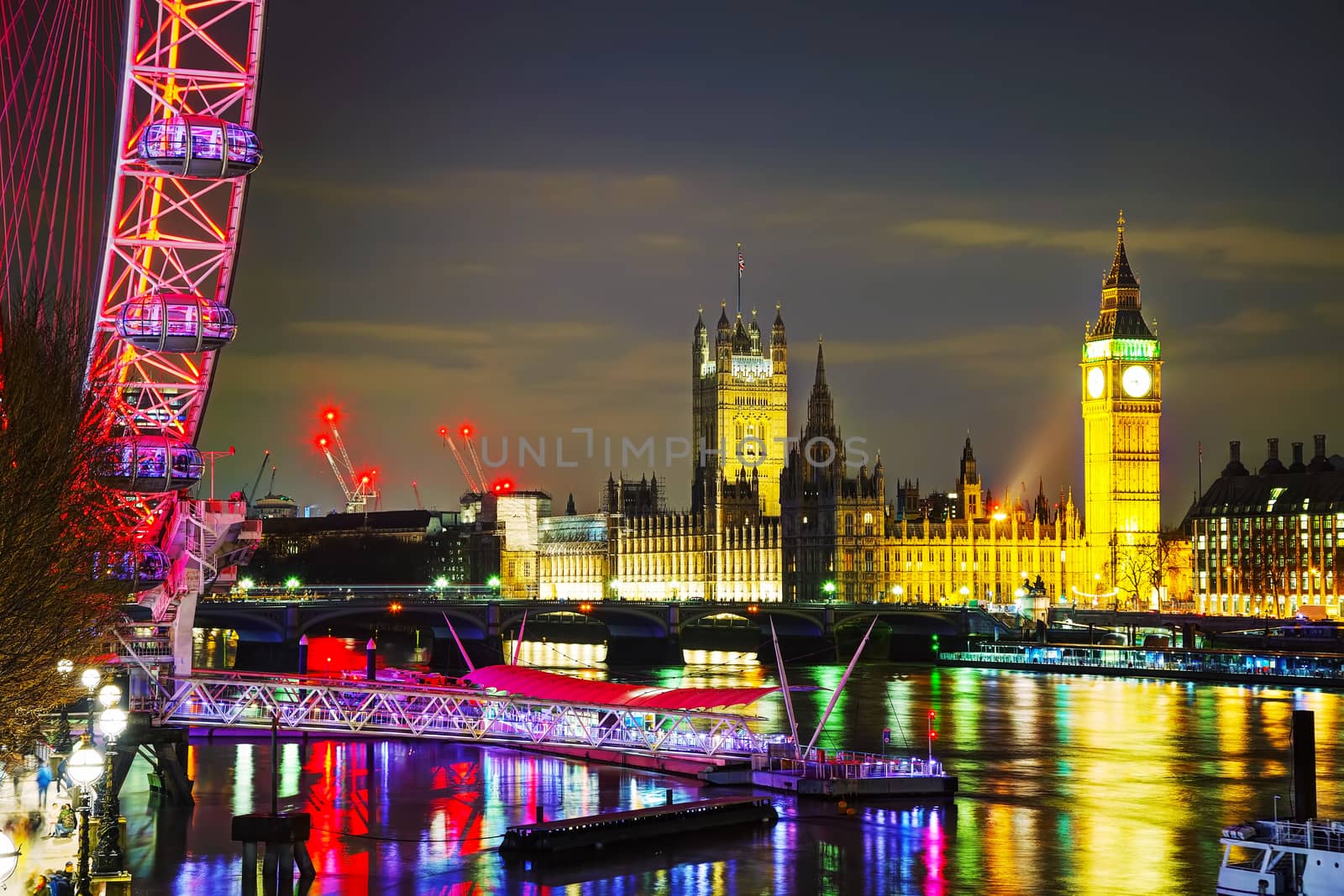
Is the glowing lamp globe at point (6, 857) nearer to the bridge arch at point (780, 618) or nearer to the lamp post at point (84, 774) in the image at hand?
the lamp post at point (84, 774)

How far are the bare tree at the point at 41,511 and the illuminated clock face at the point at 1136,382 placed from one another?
159112mm

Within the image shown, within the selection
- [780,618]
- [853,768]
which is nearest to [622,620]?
[780,618]

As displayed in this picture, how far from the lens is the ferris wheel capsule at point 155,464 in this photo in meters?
52.4

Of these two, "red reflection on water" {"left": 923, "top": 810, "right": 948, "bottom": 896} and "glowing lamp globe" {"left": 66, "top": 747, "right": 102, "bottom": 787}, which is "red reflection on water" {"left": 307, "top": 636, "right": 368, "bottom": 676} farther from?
"glowing lamp globe" {"left": 66, "top": 747, "right": 102, "bottom": 787}

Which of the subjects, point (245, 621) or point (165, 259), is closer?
point (165, 259)

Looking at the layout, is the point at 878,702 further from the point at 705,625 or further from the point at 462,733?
the point at 705,625

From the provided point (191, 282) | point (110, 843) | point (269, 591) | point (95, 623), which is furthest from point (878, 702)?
point (269, 591)

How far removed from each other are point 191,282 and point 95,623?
13.1m

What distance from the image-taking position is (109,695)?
4322 centimetres

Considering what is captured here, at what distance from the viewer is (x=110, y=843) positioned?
3544 cm

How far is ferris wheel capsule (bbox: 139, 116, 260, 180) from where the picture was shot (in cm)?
5022

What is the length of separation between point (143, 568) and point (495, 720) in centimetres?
1261

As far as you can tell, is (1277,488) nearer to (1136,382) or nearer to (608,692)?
(1136,382)

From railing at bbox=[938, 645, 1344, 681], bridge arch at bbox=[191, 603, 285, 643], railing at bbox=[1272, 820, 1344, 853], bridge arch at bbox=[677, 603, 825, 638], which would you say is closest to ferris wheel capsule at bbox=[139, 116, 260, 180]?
railing at bbox=[1272, 820, 1344, 853]
